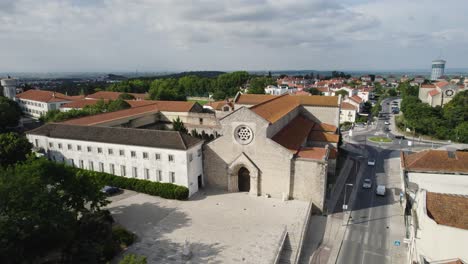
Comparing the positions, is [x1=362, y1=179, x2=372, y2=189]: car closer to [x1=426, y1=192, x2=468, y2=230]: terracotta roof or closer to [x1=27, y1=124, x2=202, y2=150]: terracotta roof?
[x1=426, y1=192, x2=468, y2=230]: terracotta roof

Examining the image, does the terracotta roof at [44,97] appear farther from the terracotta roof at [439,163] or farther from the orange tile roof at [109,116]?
the terracotta roof at [439,163]

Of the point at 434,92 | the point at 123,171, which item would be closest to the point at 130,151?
the point at 123,171

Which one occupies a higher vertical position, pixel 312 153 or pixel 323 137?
pixel 312 153

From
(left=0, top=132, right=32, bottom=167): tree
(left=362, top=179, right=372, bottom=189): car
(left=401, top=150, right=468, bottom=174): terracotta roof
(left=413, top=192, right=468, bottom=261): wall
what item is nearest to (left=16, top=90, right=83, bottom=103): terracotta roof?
(left=0, top=132, right=32, bottom=167): tree

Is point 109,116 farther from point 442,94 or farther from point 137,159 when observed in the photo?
point 442,94

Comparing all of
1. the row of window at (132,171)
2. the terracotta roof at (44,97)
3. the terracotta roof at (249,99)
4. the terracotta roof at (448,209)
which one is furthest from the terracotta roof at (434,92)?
the terracotta roof at (44,97)

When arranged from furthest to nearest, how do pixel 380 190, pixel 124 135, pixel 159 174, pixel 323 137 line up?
pixel 323 137
pixel 380 190
pixel 124 135
pixel 159 174
